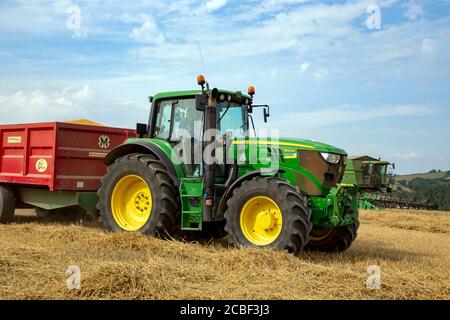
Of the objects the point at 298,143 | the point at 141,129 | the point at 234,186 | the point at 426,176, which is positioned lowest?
the point at 234,186

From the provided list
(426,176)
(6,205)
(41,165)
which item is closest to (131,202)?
(41,165)

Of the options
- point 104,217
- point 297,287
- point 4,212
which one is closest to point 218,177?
point 104,217

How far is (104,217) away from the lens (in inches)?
334

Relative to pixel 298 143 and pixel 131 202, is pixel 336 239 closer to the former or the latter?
pixel 298 143

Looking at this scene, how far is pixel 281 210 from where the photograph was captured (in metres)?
6.61

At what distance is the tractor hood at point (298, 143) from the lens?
7.30m

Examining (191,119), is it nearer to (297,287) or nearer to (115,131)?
(115,131)

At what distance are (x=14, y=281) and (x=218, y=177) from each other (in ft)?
11.4

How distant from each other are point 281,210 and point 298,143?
119 cm

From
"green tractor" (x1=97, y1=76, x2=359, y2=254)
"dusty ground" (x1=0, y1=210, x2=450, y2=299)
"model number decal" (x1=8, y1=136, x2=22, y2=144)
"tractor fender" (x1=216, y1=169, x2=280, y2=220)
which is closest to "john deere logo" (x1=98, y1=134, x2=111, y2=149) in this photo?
"green tractor" (x1=97, y1=76, x2=359, y2=254)

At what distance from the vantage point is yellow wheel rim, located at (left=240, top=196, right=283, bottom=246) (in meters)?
6.83

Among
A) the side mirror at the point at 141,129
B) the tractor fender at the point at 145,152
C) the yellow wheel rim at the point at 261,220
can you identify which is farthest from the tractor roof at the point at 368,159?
the yellow wheel rim at the point at 261,220

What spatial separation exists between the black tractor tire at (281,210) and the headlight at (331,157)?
89cm

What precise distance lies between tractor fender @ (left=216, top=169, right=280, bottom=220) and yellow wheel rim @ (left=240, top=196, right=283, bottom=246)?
15.1 inches
